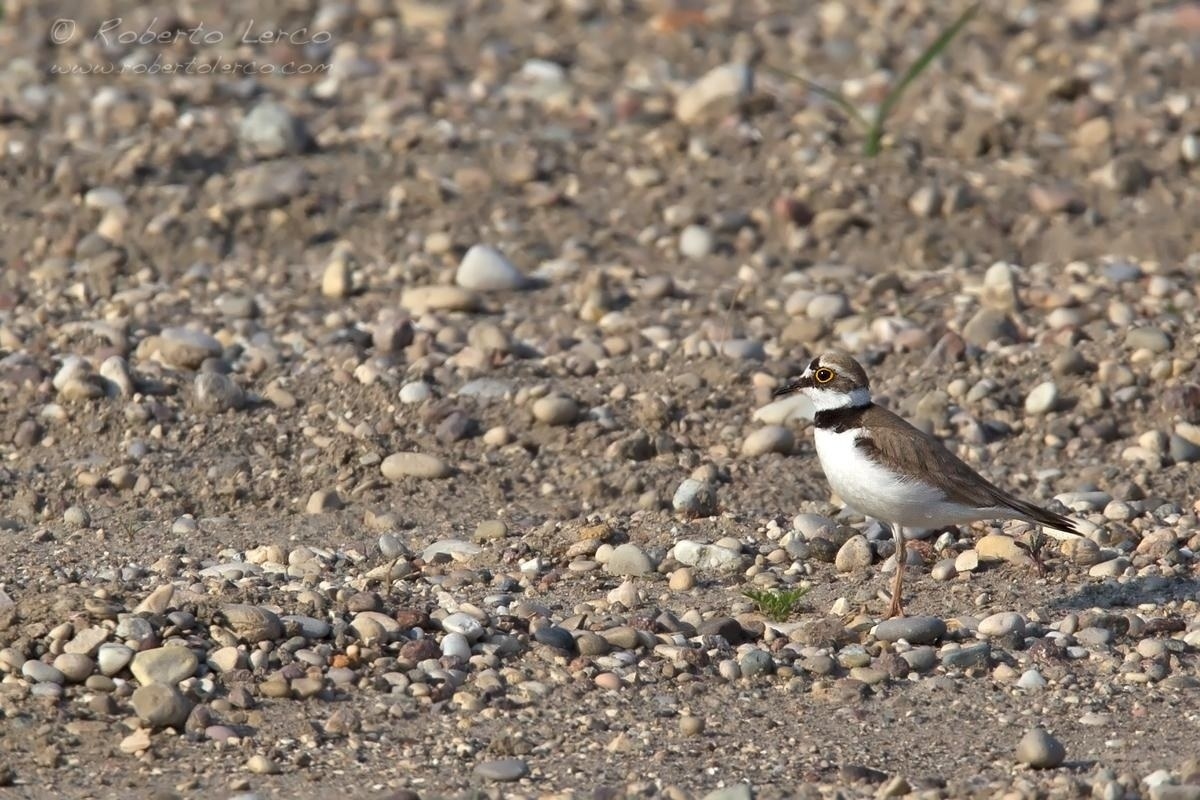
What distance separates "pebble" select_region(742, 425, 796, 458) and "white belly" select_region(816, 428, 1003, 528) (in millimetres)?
1063

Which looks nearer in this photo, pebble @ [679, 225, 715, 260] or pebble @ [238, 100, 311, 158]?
Answer: pebble @ [679, 225, 715, 260]

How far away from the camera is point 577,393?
757 centimetres

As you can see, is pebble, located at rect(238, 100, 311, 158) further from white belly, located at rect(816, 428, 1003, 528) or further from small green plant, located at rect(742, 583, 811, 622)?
small green plant, located at rect(742, 583, 811, 622)

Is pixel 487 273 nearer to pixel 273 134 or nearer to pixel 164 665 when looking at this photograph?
pixel 273 134

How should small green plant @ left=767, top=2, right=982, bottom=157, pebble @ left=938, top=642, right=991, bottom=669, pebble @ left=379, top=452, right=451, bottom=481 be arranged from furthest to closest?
1. small green plant @ left=767, top=2, right=982, bottom=157
2. pebble @ left=379, top=452, right=451, bottom=481
3. pebble @ left=938, top=642, right=991, bottom=669

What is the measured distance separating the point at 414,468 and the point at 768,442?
143 cm

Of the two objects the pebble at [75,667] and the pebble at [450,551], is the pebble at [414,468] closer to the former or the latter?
the pebble at [450,551]

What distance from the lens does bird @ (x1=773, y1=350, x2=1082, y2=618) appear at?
5.88 m

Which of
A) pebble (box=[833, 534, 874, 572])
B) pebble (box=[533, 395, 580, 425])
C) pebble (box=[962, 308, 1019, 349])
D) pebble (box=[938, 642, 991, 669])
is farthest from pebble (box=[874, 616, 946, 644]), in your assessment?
pebble (box=[962, 308, 1019, 349])

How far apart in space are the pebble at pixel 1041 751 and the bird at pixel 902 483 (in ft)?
3.32

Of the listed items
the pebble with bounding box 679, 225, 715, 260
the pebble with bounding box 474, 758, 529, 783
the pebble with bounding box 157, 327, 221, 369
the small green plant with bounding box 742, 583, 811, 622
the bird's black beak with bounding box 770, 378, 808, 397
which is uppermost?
the bird's black beak with bounding box 770, 378, 808, 397

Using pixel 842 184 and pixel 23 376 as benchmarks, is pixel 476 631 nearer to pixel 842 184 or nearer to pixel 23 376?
pixel 23 376

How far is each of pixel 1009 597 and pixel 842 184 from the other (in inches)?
154

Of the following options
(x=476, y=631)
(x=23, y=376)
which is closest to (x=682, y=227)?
(x=23, y=376)
